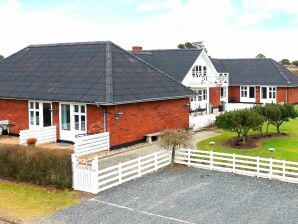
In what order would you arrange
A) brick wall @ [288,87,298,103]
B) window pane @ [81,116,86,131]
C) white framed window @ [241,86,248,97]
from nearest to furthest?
1. window pane @ [81,116,86,131]
2. brick wall @ [288,87,298,103]
3. white framed window @ [241,86,248,97]

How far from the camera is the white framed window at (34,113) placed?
24891mm

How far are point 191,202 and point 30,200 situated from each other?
563 cm

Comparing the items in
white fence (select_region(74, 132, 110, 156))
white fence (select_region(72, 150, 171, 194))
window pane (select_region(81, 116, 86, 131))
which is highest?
window pane (select_region(81, 116, 86, 131))

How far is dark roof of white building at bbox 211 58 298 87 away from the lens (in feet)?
149

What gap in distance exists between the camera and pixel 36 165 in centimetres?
1627

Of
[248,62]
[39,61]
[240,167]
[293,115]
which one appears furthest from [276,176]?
[248,62]

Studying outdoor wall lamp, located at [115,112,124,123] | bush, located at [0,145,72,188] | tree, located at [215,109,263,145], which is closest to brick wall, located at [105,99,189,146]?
outdoor wall lamp, located at [115,112,124,123]

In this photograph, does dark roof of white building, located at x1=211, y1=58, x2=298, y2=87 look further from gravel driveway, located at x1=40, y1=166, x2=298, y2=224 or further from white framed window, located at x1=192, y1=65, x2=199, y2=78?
gravel driveway, located at x1=40, y1=166, x2=298, y2=224

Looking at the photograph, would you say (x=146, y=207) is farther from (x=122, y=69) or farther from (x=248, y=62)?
(x=248, y=62)

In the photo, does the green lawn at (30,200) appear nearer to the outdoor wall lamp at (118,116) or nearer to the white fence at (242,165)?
the white fence at (242,165)

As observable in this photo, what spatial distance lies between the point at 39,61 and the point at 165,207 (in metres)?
18.4

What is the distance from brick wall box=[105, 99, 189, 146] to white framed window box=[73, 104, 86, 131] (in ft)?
5.62

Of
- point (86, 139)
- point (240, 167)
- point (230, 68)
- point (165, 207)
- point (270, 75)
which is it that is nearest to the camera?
point (165, 207)

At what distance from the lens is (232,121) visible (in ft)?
73.2
